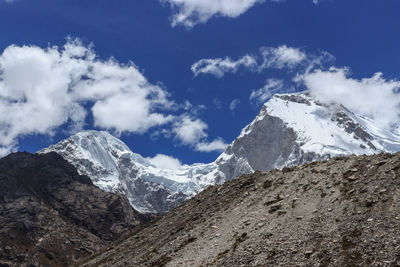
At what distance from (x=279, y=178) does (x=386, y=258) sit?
25.1 metres

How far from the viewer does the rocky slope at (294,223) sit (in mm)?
38531

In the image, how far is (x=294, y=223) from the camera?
4541cm

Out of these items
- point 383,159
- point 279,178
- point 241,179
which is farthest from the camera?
point 241,179

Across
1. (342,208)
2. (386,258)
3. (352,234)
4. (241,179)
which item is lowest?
(386,258)

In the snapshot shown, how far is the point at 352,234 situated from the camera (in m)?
39.6

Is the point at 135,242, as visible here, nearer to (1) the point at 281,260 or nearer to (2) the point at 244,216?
(2) the point at 244,216

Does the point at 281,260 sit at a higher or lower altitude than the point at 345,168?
lower

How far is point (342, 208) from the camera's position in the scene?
4422 centimetres

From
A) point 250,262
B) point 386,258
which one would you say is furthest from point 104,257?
point 386,258

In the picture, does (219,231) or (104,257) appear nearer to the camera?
(219,231)

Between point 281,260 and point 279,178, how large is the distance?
828 inches

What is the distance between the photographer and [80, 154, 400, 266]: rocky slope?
1517 inches

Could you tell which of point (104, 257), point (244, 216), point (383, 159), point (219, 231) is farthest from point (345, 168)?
point (104, 257)

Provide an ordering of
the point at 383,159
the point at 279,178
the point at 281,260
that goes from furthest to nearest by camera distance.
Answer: the point at 279,178, the point at 383,159, the point at 281,260
